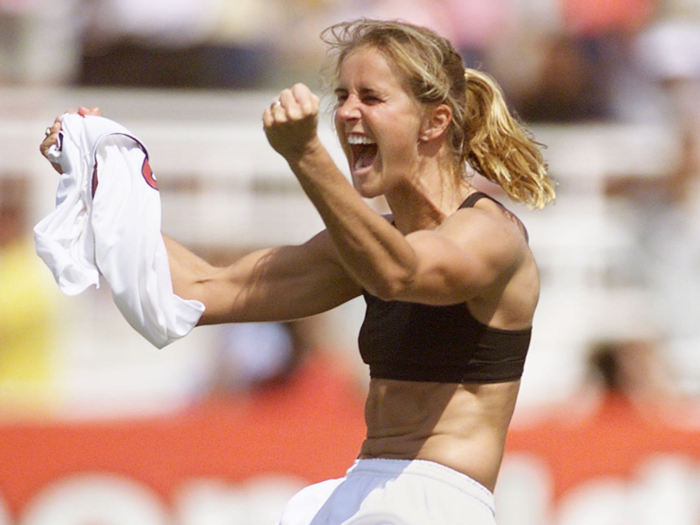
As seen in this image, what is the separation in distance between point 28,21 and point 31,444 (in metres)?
3.39

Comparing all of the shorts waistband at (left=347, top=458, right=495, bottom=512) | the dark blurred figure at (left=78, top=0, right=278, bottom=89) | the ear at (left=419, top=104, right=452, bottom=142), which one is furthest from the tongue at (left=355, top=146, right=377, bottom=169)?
the dark blurred figure at (left=78, top=0, right=278, bottom=89)

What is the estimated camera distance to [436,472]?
11.4 ft

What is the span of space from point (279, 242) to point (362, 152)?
4216mm

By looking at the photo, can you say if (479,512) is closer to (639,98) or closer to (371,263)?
(371,263)

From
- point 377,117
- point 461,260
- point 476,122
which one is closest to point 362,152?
point 377,117

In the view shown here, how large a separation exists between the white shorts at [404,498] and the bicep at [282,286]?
1.94 ft

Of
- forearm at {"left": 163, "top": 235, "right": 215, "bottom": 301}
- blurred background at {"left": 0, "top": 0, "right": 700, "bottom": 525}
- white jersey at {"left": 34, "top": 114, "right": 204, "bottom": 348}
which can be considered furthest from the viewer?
blurred background at {"left": 0, "top": 0, "right": 700, "bottom": 525}

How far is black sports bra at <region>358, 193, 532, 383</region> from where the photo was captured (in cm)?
349

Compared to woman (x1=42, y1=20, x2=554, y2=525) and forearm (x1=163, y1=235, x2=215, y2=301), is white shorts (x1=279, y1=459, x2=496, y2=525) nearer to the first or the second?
woman (x1=42, y1=20, x2=554, y2=525)

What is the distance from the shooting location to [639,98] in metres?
8.61

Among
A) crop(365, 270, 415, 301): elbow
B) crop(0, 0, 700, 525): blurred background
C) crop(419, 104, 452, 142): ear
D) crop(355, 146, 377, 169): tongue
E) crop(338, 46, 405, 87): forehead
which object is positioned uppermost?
crop(338, 46, 405, 87): forehead

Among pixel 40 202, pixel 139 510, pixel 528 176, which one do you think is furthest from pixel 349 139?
pixel 40 202

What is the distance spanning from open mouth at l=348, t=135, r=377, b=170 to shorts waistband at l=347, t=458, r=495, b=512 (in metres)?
0.83

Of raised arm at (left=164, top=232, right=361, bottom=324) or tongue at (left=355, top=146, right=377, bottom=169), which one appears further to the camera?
raised arm at (left=164, top=232, right=361, bottom=324)
